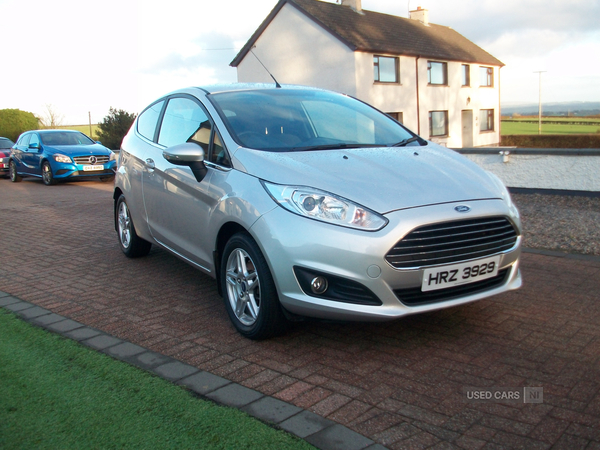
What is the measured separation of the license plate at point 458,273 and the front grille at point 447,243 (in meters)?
0.04

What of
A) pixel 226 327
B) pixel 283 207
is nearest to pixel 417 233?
pixel 283 207

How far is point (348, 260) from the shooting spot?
3422 millimetres

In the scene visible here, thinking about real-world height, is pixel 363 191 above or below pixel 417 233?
above

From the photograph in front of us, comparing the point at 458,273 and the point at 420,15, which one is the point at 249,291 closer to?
the point at 458,273

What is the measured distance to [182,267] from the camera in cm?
632

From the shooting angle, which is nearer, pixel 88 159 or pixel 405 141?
pixel 405 141

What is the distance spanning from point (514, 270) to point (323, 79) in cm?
3074

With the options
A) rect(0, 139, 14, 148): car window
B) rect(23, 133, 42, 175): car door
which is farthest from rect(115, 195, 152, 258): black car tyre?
rect(0, 139, 14, 148): car window

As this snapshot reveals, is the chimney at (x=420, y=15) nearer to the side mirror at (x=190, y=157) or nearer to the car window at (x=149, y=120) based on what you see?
the car window at (x=149, y=120)

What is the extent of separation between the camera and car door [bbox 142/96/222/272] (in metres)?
4.50

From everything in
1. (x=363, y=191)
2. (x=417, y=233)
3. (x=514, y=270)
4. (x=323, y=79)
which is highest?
(x=323, y=79)

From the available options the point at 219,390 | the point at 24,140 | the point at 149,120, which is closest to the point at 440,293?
the point at 219,390

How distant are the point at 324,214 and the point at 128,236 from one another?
3748 mm

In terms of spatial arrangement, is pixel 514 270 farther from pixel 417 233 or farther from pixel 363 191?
pixel 363 191
